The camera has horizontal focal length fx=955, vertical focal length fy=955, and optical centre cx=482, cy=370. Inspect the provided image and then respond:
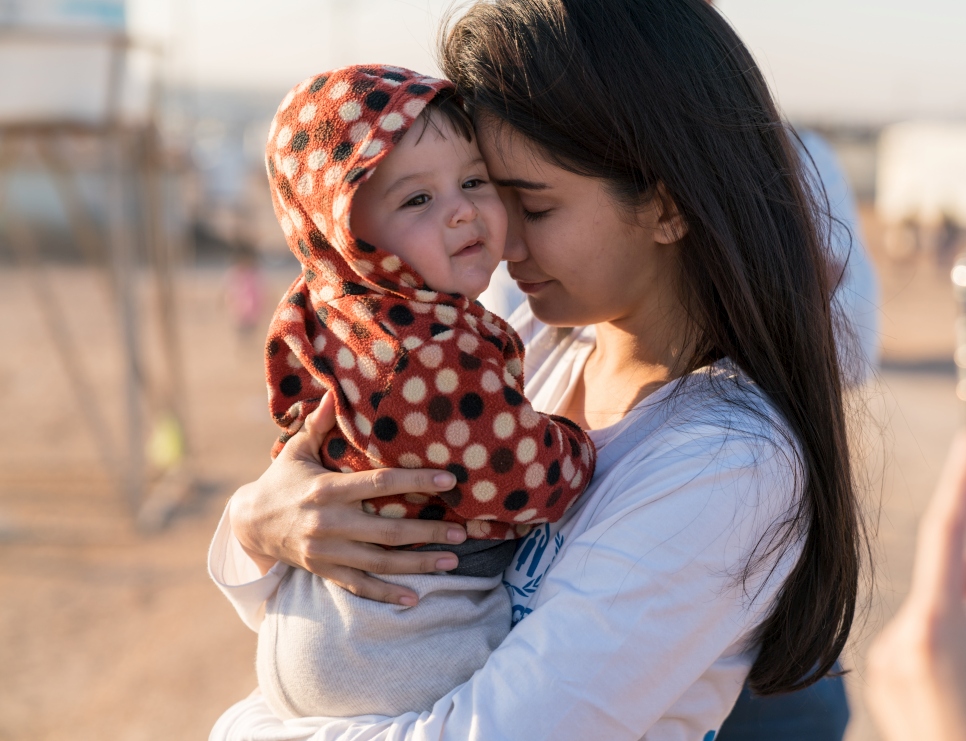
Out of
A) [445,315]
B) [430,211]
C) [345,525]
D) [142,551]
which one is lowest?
[142,551]

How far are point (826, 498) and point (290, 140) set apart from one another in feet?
3.36

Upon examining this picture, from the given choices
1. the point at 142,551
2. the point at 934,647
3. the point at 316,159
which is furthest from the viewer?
the point at 142,551

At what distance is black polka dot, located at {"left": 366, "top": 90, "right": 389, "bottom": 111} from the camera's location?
1470 mm

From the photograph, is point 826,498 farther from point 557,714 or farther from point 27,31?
point 27,31

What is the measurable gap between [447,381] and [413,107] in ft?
1.41

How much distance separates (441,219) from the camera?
1.51 m

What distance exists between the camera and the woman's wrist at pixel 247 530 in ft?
A: 5.43

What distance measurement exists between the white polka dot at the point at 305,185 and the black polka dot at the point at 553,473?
0.57 meters

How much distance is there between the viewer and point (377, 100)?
1476 mm

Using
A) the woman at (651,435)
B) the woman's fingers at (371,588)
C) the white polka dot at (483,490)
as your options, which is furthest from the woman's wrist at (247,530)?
the white polka dot at (483,490)

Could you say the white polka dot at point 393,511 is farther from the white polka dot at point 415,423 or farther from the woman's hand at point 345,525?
the white polka dot at point 415,423

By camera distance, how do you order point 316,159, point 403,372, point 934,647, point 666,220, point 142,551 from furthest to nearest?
point 142,551 < point 666,220 < point 316,159 < point 403,372 < point 934,647

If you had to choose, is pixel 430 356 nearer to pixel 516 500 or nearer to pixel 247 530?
pixel 516 500

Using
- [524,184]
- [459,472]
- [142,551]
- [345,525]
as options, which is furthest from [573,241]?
[142,551]
